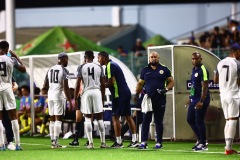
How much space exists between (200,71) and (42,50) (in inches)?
547

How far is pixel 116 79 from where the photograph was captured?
73.6 ft

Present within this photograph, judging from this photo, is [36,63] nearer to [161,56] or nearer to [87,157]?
[161,56]

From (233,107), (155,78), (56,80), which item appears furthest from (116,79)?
(233,107)

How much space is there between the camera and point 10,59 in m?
21.2

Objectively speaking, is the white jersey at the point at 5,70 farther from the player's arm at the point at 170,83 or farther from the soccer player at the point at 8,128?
the player's arm at the point at 170,83

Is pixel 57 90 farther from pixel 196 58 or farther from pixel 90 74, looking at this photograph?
pixel 196 58

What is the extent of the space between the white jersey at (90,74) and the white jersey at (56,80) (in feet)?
1.89

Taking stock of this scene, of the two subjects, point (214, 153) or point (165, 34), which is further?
point (165, 34)

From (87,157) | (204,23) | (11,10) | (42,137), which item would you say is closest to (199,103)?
(87,157)

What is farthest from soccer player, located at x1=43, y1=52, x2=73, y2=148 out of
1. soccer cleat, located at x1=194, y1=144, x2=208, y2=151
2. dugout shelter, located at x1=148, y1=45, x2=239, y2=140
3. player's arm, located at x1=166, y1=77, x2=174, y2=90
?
dugout shelter, located at x1=148, y1=45, x2=239, y2=140

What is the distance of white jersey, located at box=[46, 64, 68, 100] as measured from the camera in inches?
876

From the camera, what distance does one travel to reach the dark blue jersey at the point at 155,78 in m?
21.5

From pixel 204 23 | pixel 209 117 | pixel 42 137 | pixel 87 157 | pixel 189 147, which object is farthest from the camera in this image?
pixel 204 23

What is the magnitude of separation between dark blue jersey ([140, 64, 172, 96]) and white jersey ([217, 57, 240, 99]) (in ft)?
8.18
